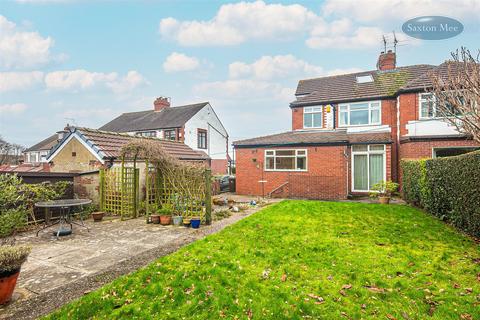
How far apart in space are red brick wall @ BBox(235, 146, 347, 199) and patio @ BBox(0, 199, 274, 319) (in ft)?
23.1

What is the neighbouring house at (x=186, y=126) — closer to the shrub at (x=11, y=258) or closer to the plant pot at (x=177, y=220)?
the plant pot at (x=177, y=220)

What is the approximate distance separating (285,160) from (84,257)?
1168 cm

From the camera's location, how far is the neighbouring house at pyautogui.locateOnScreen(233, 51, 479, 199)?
12836 millimetres

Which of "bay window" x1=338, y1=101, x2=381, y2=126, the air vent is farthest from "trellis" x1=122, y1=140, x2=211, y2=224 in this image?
the air vent

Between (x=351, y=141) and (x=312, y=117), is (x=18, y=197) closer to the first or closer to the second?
(x=351, y=141)

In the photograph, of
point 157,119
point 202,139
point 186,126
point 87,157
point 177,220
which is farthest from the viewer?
point 157,119

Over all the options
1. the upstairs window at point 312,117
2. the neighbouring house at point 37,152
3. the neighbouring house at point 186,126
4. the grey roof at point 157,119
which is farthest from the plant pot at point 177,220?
the neighbouring house at point 37,152

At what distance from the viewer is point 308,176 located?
14.1 metres

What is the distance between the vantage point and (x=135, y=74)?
71.2ft

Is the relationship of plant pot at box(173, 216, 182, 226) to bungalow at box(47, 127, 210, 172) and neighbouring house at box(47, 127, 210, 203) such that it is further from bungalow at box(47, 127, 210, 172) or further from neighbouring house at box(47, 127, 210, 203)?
bungalow at box(47, 127, 210, 172)

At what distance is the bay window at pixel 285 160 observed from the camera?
14.6 meters

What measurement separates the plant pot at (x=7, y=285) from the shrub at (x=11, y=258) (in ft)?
0.14

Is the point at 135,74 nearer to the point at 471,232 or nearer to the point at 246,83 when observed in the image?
the point at 246,83

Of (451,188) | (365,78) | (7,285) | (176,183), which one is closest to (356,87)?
(365,78)
